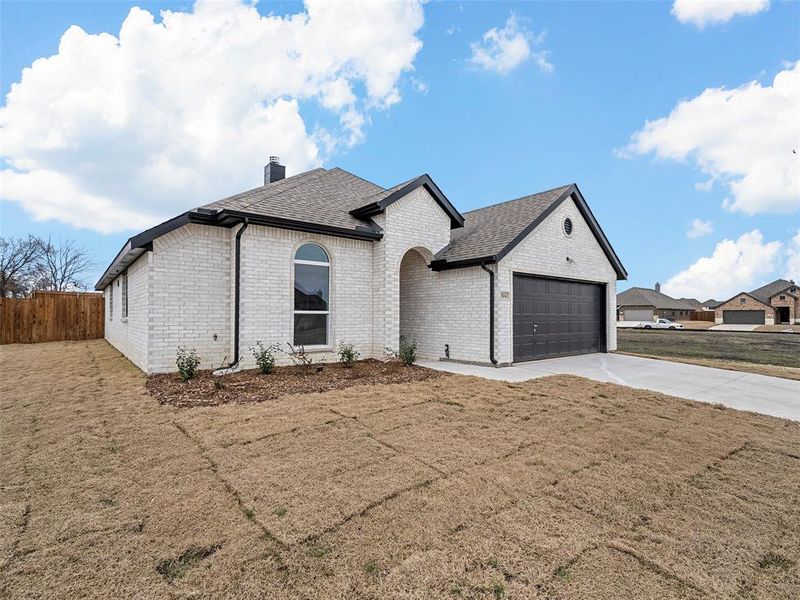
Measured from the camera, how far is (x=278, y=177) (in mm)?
15117

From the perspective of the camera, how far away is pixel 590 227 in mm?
13359

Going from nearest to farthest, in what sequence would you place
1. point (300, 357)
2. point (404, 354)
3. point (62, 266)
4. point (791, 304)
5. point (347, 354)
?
1. point (300, 357)
2. point (347, 354)
3. point (404, 354)
4. point (62, 266)
5. point (791, 304)

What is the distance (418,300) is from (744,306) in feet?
192

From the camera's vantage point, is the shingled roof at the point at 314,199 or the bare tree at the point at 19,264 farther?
the bare tree at the point at 19,264

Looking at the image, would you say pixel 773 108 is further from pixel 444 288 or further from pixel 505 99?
pixel 444 288

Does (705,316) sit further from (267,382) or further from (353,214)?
(267,382)

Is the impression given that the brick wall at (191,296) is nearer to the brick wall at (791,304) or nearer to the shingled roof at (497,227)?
the shingled roof at (497,227)

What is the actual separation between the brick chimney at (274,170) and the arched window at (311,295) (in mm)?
6848

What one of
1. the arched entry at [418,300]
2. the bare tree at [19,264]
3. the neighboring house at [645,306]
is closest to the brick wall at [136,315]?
the arched entry at [418,300]

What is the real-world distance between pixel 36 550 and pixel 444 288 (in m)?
10.0

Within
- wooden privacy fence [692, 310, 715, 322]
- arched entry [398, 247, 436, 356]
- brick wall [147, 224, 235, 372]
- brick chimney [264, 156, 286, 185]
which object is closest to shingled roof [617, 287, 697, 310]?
wooden privacy fence [692, 310, 715, 322]

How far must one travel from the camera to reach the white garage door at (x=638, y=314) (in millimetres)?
52469

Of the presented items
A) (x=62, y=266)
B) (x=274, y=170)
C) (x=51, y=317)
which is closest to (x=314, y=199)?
(x=274, y=170)

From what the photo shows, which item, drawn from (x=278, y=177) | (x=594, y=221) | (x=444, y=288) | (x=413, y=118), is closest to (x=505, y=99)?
(x=413, y=118)
